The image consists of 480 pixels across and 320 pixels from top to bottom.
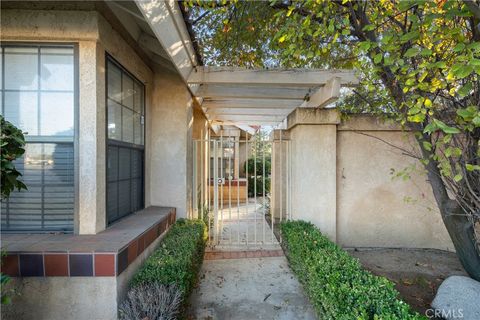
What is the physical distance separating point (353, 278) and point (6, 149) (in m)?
3.57

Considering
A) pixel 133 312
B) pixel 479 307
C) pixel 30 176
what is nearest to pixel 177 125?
pixel 30 176

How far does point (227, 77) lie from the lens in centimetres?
443

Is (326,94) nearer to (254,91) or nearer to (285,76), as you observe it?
(285,76)

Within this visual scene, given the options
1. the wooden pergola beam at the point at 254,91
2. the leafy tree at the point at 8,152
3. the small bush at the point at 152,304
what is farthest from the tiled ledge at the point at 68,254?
the wooden pergola beam at the point at 254,91

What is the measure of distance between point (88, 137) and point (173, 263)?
191cm

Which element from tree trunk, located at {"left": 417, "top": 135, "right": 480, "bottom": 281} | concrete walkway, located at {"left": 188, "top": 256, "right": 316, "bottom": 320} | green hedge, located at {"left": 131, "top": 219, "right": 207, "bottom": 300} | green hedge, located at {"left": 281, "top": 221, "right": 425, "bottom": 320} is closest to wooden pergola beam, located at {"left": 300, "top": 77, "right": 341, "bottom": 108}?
tree trunk, located at {"left": 417, "top": 135, "right": 480, "bottom": 281}

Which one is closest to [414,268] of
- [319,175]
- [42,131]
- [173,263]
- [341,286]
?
[319,175]

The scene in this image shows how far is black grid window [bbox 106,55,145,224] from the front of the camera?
3562 mm

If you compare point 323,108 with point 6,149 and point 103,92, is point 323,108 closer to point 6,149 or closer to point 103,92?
point 103,92

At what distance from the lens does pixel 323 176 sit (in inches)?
200

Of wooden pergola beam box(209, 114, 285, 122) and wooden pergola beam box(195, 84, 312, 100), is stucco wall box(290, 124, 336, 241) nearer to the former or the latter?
wooden pergola beam box(195, 84, 312, 100)

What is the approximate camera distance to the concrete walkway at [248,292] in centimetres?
326

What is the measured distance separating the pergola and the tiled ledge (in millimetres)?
2497

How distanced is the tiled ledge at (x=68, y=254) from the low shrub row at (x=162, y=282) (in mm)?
259
